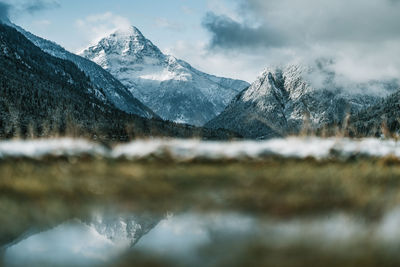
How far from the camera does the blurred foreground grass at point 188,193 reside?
174 inches

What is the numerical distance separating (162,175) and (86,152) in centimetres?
215

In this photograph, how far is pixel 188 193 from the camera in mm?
4898

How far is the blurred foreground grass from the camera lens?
4.42 metres

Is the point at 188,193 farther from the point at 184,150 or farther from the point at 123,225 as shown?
the point at 184,150

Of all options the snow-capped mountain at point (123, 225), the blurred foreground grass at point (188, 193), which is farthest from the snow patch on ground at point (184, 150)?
the snow-capped mountain at point (123, 225)

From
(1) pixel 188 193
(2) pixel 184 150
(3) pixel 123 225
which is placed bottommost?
(3) pixel 123 225

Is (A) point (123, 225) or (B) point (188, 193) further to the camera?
(B) point (188, 193)

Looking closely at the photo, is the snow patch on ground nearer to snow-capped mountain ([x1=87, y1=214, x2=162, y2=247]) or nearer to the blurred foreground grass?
the blurred foreground grass

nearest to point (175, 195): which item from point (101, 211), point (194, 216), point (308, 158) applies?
point (194, 216)

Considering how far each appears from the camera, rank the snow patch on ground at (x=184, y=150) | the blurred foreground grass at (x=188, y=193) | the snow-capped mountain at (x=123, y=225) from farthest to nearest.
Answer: the snow patch on ground at (x=184, y=150) → the snow-capped mountain at (x=123, y=225) → the blurred foreground grass at (x=188, y=193)

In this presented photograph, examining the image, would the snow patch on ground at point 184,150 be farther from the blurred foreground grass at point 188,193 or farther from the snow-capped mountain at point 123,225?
the snow-capped mountain at point 123,225

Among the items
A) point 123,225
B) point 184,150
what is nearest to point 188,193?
point 123,225

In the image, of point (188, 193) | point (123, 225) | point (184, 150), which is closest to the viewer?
point (123, 225)

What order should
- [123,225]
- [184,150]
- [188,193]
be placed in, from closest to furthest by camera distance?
[123,225] < [188,193] < [184,150]
